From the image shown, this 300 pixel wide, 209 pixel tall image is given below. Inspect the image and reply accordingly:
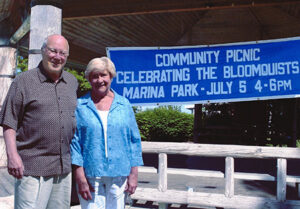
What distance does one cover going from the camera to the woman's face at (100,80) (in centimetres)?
214

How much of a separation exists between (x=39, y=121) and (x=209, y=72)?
2912 mm

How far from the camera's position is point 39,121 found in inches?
80.3

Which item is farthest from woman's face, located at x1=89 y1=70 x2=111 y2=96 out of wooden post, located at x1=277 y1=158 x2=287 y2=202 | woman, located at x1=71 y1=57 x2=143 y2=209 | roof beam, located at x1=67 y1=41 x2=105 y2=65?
roof beam, located at x1=67 y1=41 x2=105 y2=65

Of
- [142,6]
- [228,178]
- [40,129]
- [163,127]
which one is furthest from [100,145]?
[163,127]

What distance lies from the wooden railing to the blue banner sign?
934 mm

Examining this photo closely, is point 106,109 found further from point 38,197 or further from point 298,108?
point 298,108

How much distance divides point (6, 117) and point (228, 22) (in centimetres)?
759

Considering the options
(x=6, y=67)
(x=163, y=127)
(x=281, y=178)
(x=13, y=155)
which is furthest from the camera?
(x=163, y=127)

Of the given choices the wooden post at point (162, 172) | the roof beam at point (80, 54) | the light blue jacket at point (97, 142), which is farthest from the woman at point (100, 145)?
the roof beam at point (80, 54)

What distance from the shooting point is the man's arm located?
6.37 ft

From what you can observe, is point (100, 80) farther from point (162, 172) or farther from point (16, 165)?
point (162, 172)

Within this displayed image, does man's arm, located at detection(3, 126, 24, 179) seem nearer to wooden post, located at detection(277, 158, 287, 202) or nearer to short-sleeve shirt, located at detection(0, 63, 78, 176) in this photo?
short-sleeve shirt, located at detection(0, 63, 78, 176)

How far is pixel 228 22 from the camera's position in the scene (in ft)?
28.1

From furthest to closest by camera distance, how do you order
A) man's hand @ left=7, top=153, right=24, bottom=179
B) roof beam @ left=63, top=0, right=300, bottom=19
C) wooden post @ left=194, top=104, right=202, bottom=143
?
wooden post @ left=194, top=104, right=202, bottom=143, roof beam @ left=63, top=0, right=300, bottom=19, man's hand @ left=7, top=153, right=24, bottom=179
